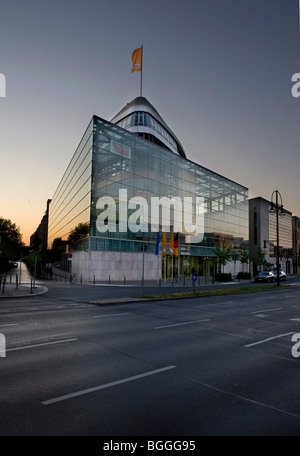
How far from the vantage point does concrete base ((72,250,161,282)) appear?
36.8 m

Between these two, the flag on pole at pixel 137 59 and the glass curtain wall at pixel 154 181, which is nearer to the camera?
the glass curtain wall at pixel 154 181

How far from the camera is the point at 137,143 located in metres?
44.2

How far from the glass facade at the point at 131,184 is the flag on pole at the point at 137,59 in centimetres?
1016

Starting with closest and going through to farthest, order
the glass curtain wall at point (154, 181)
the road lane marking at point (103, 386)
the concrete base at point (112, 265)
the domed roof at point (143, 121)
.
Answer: the road lane marking at point (103, 386) < the concrete base at point (112, 265) < the glass curtain wall at point (154, 181) < the domed roof at point (143, 121)

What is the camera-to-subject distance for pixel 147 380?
17.4 feet

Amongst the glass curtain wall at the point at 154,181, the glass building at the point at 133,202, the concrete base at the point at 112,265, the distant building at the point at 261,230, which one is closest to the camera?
the concrete base at the point at 112,265

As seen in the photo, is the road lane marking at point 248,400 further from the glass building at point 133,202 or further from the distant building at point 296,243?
the distant building at point 296,243

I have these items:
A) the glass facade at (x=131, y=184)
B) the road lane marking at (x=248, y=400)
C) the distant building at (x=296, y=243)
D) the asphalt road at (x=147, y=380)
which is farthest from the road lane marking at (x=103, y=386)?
the distant building at (x=296, y=243)

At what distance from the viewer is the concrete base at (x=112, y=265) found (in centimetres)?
3684

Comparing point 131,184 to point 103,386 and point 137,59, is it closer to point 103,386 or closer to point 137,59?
point 137,59

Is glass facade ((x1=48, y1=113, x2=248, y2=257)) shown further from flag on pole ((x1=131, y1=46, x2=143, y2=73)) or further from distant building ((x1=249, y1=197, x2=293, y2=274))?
distant building ((x1=249, y1=197, x2=293, y2=274))

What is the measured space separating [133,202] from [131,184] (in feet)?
8.17

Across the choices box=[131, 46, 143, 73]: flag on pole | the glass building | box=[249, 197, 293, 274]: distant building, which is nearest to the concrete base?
the glass building

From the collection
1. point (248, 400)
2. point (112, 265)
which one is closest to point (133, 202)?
point (112, 265)
